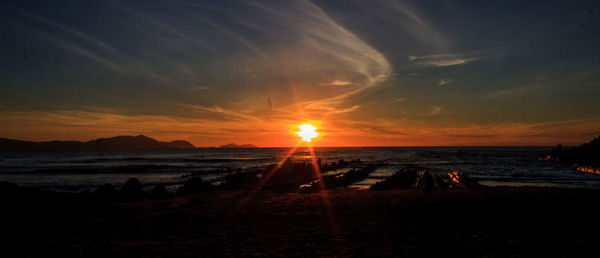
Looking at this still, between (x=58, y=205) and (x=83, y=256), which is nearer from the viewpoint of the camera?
(x=83, y=256)

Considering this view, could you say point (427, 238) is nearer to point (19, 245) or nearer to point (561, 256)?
point (561, 256)

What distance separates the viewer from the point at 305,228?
8141mm

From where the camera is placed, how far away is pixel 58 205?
8734 millimetres

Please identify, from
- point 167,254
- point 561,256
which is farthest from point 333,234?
point 561,256

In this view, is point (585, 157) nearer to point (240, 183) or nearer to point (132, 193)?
point (240, 183)

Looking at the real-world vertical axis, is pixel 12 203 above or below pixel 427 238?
above

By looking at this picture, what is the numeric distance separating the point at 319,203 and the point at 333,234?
474 centimetres

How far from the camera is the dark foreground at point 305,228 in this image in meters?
6.11

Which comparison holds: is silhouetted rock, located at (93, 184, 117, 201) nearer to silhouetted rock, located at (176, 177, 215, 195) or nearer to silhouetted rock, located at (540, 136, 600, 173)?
silhouetted rock, located at (176, 177, 215, 195)

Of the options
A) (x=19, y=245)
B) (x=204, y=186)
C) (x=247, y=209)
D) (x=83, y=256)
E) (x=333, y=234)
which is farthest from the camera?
(x=204, y=186)

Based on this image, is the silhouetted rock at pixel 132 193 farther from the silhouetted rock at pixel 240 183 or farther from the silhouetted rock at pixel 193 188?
the silhouetted rock at pixel 240 183

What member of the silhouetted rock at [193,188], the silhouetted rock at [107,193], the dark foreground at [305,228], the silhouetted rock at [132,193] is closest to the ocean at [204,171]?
the silhouetted rock at [193,188]

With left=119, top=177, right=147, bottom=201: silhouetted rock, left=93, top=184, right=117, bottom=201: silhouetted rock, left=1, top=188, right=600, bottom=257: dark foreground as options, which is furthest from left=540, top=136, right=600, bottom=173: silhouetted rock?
left=93, top=184, right=117, bottom=201: silhouetted rock

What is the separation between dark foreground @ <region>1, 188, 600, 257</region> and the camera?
6.11m
